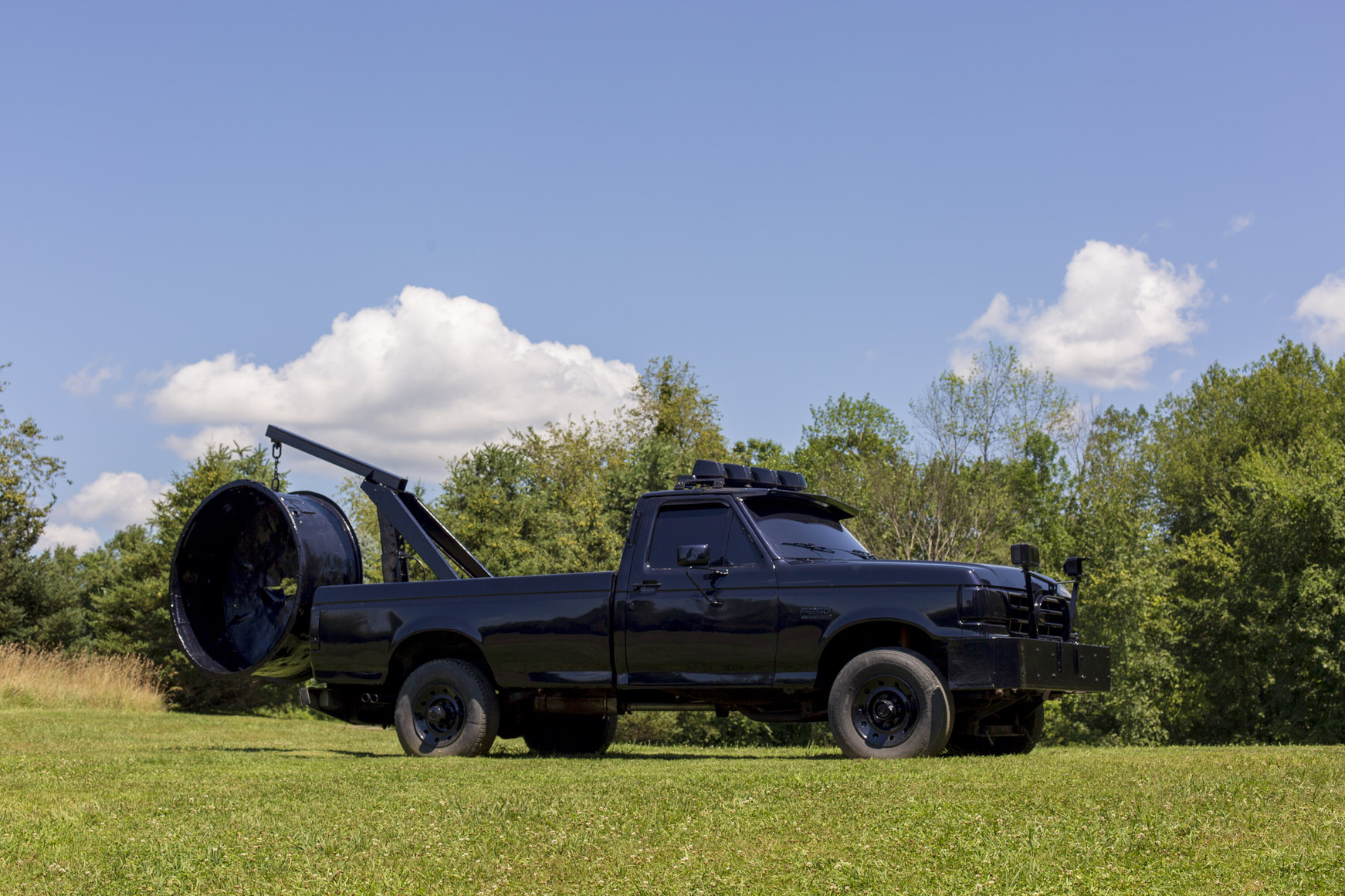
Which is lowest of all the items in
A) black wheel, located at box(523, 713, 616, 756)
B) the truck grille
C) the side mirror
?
black wheel, located at box(523, 713, 616, 756)

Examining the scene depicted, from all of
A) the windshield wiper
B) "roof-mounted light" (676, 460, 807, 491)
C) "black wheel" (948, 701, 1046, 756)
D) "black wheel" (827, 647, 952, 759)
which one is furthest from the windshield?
"black wheel" (948, 701, 1046, 756)

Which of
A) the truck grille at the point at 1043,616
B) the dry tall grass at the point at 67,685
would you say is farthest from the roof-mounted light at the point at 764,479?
the dry tall grass at the point at 67,685

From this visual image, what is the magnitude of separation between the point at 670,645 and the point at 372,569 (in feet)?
117

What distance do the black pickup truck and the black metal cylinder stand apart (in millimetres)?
46

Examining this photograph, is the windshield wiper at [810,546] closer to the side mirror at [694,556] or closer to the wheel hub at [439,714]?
the side mirror at [694,556]

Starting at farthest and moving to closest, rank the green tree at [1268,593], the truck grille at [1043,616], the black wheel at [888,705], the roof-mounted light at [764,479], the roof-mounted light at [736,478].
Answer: the green tree at [1268,593] < the roof-mounted light at [764,479] < the roof-mounted light at [736,478] < the truck grille at [1043,616] < the black wheel at [888,705]

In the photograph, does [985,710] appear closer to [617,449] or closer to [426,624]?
[426,624]

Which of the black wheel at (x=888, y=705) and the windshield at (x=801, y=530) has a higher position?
the windshield at (x=801, y=530)

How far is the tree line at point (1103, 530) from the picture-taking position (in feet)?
115

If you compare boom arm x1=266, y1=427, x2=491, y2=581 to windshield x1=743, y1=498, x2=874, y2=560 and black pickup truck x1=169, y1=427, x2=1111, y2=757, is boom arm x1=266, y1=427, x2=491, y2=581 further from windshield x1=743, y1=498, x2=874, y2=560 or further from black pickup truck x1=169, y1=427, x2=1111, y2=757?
windshield x1=743, y1=498, x2=874, y2=560

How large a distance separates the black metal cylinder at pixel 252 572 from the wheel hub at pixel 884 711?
18.3ft

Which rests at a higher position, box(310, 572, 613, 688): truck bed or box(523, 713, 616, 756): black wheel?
box(310, 572, 613, 688): truck bed

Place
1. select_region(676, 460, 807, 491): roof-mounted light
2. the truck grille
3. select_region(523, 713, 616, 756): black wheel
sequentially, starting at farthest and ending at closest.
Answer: select_region(523, 713, 616, 756): black wheel, select_region(676, 460, 807, 491): roof-mounted light, the truck grille

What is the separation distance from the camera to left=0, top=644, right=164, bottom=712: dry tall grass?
23500mm
